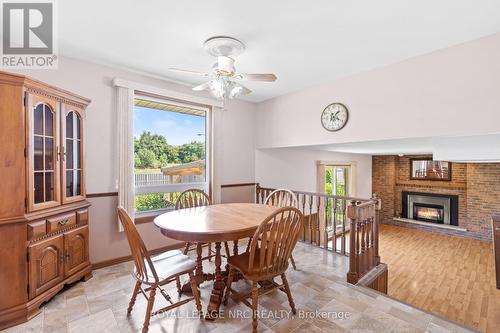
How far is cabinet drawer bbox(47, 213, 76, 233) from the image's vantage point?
2018 mm

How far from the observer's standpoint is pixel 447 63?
230 centimetres

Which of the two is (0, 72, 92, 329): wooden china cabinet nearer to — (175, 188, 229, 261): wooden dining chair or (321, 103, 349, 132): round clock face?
(175, 188, 229, 261): wooden dining chair

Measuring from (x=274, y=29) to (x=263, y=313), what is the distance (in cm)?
245

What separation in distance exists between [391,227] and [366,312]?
633cm

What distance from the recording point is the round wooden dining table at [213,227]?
1.68m

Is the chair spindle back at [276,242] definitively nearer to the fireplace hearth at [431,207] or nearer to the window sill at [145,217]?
the window sill at [145,217]

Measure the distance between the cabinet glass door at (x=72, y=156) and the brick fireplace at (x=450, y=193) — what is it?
8.04 m

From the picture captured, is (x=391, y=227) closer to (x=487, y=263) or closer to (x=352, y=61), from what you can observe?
(x=487, y=263)

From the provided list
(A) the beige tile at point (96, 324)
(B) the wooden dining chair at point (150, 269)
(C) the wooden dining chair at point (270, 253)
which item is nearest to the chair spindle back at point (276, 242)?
(C) the wooden dining chair at point (270, 253)

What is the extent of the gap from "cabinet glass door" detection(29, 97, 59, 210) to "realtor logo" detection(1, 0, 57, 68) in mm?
659

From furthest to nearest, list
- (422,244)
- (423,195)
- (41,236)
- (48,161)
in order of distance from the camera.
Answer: (423,195)
(422,244)
(48,161)
(41,236)

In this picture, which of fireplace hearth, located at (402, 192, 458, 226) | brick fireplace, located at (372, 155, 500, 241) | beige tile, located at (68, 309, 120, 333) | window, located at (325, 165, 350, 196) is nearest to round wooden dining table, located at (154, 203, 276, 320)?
beige tile, located at (68, 309, 120, 333)

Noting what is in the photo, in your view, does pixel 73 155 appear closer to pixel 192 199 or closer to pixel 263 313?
pixel 192 199

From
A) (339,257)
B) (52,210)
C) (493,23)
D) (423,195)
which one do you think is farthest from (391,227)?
(52,210)
